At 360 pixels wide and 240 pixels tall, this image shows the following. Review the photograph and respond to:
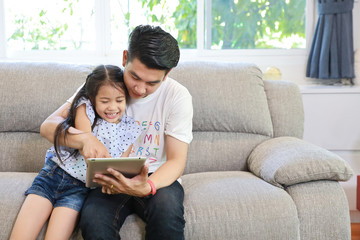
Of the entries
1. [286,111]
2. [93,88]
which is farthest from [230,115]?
[93,88]

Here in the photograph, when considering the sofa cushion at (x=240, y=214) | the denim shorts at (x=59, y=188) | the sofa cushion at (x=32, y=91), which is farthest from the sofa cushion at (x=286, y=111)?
the denim shorts at (x=59, y=188)

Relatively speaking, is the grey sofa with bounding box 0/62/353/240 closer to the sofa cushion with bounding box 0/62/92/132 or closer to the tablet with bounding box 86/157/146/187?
the sofa cushion with bounding box 0/62/92/132

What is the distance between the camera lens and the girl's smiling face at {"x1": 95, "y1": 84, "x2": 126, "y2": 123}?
5.85 ft

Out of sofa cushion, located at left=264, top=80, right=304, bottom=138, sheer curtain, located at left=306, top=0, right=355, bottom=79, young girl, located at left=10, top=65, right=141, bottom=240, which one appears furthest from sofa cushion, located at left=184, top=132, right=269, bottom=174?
sheer curtain, located at left=306, top=0, right=355, bottom=79

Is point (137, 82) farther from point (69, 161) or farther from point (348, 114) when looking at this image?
point (348, 114)

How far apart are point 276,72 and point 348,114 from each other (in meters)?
0.53

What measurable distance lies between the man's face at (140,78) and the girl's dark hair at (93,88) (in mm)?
48

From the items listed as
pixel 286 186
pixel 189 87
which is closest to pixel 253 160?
pixel 286 186

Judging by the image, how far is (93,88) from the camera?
5.94 feet

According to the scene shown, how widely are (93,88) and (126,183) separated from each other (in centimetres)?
43

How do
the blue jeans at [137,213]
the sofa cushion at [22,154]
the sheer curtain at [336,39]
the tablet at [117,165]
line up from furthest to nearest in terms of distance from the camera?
the sheer curtain at [336,39], the sofa cushion at [22,154], the blue jeans at [137,213], the tablet at [117,165]

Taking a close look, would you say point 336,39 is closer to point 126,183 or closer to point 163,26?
point 163,26

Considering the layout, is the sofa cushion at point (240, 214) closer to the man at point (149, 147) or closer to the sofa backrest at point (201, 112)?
the man at point (149, 147)

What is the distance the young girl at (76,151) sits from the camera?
1.73 m
